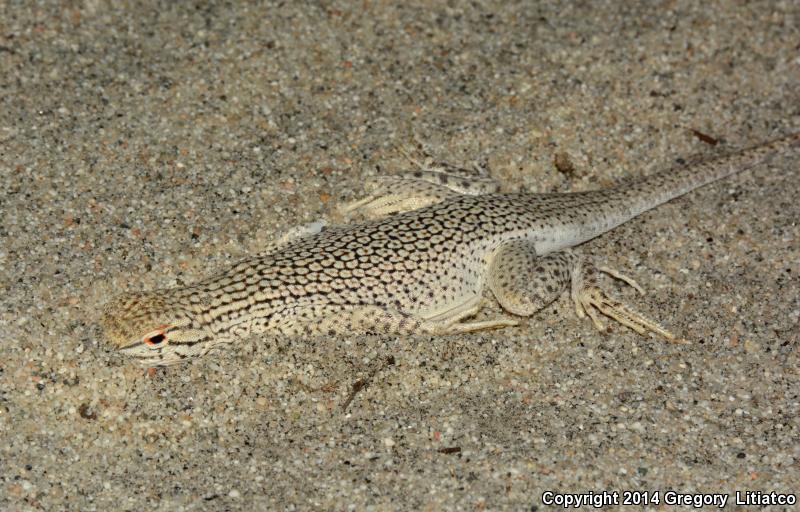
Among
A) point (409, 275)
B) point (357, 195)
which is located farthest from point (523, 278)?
point (357, 195)

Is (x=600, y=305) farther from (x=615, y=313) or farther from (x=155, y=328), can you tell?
(x=155, y=328)

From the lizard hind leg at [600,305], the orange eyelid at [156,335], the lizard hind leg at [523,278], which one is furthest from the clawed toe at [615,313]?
the orange eyelid at [156,335]

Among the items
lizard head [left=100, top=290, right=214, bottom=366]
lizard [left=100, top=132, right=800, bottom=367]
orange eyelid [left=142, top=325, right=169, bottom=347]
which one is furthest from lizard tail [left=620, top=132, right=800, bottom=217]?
orange eyelid [left=142, top=325, right=169, bottom=347]

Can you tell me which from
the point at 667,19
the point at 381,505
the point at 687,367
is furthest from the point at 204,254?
the point at 667,19

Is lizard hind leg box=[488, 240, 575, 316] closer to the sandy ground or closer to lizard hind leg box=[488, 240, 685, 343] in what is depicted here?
→ lizard hind leg box=[488, 240, 685, 343]

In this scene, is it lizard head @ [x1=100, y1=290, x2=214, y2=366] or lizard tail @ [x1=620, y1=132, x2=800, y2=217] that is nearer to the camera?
lizard head @ [x1=100, y1=290, x2=214, y2=366]
